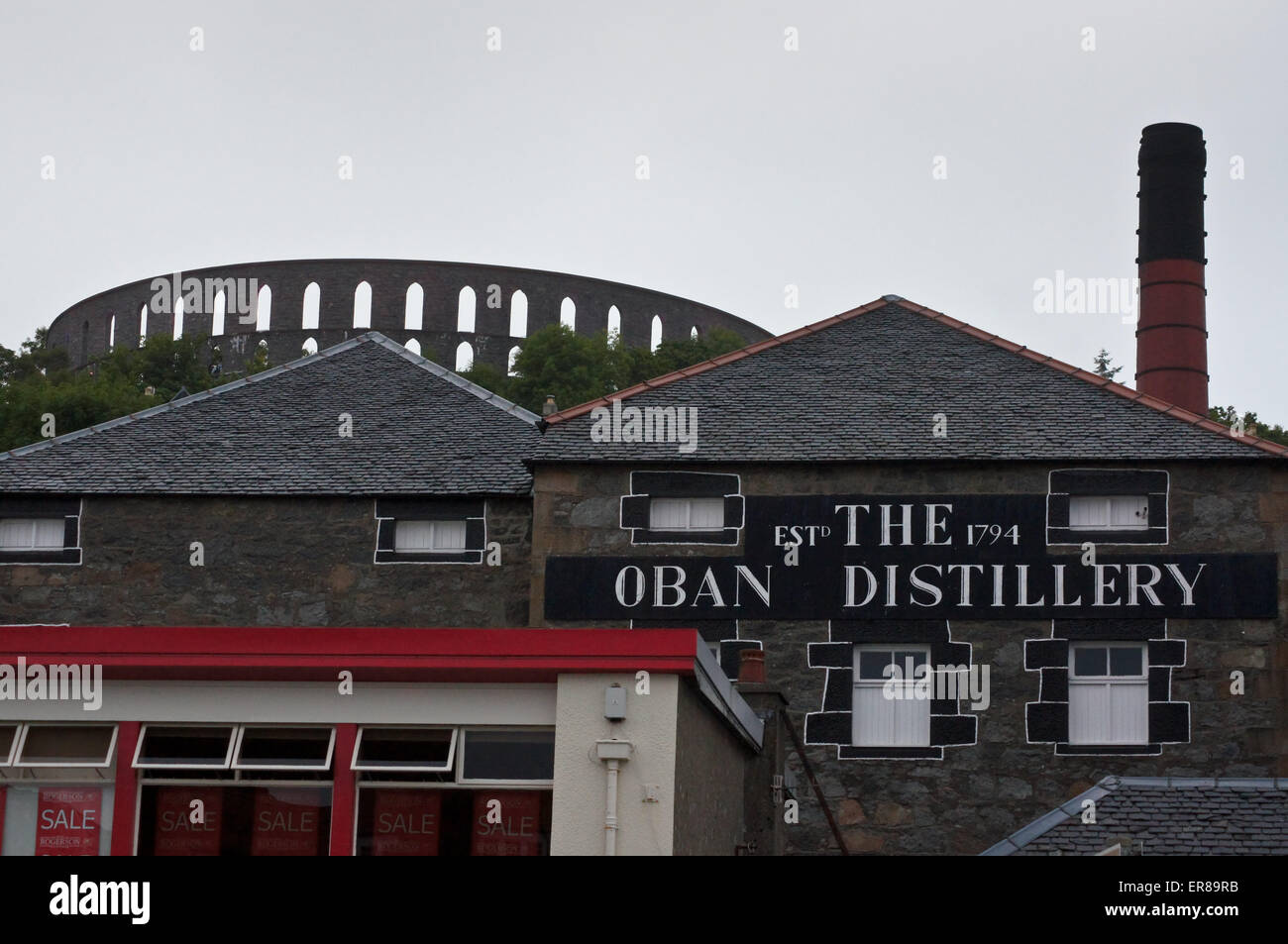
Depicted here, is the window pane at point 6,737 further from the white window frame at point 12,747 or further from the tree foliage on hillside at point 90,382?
the tree foliage on hillside at point 90,382

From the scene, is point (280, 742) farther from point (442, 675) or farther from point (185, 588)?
point (185, 588)

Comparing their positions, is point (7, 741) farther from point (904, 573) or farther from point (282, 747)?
point (904, 573)

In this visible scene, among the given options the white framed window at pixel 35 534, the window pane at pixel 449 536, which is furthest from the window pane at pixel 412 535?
the white framed window at pixel 35 534

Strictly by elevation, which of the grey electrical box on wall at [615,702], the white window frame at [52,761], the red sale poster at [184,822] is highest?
the grey electrical box on wall at [615,702]

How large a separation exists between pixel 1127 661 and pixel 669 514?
6.54 meters

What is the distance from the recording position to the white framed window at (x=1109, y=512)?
92.9 feet

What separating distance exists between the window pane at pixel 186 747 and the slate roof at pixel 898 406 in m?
13.5

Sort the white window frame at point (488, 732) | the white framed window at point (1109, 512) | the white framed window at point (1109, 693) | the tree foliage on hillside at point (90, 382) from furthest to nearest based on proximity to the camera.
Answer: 1. the tree foliage on hillside at point (90, 382)
2. the white framed window at point (1109, 512)
3. the white framed window at point (1109, 693)
4. the white window frame at point (488, 732)

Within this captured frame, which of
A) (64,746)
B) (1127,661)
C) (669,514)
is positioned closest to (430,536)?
(669,514)

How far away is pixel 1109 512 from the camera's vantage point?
2845cm

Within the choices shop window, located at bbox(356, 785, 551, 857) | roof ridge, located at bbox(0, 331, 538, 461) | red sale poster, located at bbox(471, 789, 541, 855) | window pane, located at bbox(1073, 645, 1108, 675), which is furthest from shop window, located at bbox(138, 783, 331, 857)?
roof ridge, located at bbox(0, 331, 538, 461)

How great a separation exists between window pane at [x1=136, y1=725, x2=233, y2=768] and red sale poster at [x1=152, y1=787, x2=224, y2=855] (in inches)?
10.6
